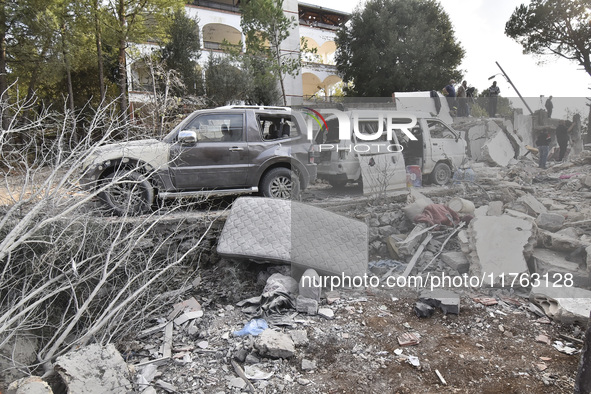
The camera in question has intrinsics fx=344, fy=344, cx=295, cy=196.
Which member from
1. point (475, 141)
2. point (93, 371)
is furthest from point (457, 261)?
point (93, 371)

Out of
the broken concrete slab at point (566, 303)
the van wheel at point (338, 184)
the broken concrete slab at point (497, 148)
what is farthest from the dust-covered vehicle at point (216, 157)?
the broken concrete slab at point (566, 303)

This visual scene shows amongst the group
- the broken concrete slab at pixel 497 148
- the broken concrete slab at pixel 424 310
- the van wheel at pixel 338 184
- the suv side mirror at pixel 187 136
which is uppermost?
the suv side mirror at pixel 187 136

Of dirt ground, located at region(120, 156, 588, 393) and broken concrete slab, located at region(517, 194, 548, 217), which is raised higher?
broken concrete slab, located at region(517, 194, 548, 217)

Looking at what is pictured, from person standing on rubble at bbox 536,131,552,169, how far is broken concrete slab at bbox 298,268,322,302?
2.49 metres

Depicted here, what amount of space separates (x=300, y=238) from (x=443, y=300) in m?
1.55

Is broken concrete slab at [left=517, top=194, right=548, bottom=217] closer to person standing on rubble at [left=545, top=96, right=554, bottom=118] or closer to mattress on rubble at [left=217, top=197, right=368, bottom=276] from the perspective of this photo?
person standing on rubble at [left=545, top=96, right=554, bottom=118]

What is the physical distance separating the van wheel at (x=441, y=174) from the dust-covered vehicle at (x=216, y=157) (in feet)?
7.55

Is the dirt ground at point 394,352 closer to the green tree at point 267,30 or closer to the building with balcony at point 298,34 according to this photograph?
the green tree at point 267,30

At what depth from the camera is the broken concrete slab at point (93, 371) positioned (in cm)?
258

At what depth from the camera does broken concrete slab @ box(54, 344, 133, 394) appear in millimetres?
2582

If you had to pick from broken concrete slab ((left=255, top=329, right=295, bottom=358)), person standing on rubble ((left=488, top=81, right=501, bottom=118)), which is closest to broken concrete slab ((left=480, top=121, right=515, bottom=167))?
person standing on rubble ((left=488, top=81, right=501, bottom=118))

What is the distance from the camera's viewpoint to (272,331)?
119 inches

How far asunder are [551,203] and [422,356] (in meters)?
1.87

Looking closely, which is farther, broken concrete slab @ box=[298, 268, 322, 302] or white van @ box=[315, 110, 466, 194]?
broken concrete slab @ box=[298, 268, 322, 302]
